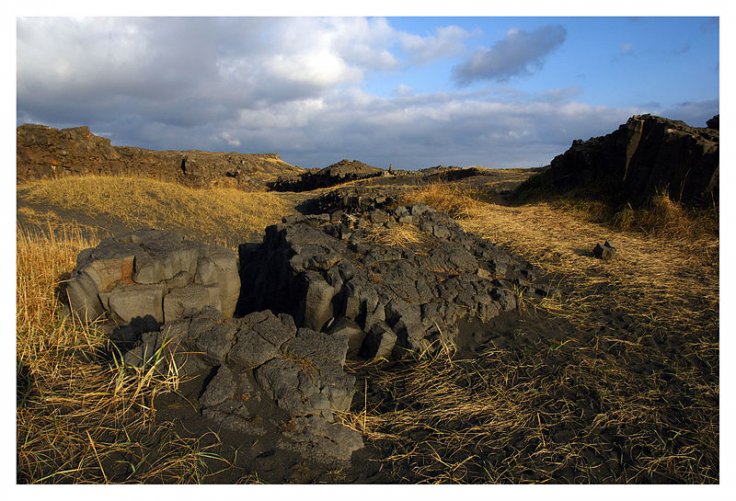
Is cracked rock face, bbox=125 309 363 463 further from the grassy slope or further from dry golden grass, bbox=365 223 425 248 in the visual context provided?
dry golden grass, bbox=365 223 425 248

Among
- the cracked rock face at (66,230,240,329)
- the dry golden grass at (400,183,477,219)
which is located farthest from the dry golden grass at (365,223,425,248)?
the dry golden grass at (400,183,477,219)

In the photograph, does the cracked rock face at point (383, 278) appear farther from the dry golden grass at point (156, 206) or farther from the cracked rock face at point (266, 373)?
the dry golden grass at point (156, 206)

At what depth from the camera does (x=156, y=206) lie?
12617mm

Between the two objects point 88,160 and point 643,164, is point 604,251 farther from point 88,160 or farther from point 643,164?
point 88,160

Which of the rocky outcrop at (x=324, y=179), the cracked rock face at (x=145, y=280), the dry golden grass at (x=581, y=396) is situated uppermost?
the rocky outcrop at (x=324, y=179)

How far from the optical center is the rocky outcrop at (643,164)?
8.27 meters

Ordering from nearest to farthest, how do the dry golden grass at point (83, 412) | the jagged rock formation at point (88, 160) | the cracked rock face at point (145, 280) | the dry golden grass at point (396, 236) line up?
the dry golden grass at point (83, 412) < the cracked rock face at point (145, 280) < the dry golden grass at point (396, 236) < the jagged rock formation at point (88, 160)

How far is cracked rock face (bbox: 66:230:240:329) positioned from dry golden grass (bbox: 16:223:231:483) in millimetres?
275

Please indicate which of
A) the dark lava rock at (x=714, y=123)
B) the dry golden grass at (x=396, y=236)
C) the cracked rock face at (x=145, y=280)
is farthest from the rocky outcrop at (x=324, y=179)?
the cracked rock face at (x=145, y=280)

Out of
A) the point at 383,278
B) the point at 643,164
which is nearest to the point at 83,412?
the point at 383,278

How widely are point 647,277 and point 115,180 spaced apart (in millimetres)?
14821

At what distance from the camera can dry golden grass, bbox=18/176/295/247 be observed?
11570 millimetres

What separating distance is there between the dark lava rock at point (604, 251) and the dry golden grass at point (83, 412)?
6208mm

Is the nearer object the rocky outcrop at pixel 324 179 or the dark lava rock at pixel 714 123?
the dark lava rock at pixel 714 123
